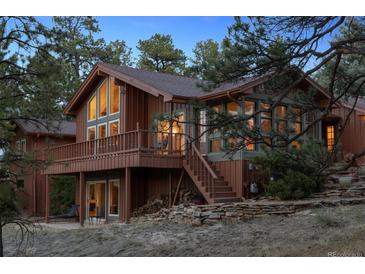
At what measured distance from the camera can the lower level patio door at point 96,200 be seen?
16.8 meters

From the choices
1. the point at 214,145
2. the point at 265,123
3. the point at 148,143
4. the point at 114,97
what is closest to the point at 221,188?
the point at 214,145

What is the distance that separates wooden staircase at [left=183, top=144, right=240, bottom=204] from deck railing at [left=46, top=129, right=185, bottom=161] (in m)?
0.40

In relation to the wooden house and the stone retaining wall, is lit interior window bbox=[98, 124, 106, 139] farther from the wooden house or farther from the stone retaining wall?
the stone retaining wall

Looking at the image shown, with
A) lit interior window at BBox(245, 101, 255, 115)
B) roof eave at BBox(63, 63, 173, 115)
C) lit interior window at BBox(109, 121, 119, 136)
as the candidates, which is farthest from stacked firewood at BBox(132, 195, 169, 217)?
lit interior window at BBox(245, 101, 255, 115)

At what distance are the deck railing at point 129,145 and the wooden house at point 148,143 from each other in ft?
0.09

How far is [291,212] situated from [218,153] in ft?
11.0

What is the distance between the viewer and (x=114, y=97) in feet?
54.1

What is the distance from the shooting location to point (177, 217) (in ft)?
40.7

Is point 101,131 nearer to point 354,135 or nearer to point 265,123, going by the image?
point 265,123

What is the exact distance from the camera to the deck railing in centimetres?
1376
